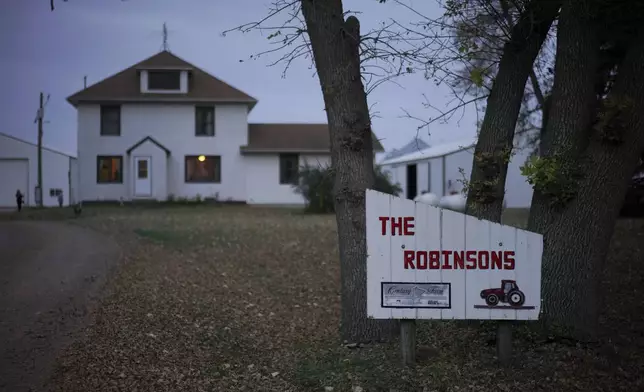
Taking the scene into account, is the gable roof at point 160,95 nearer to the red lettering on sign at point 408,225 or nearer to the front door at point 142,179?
the front door at point 142,179

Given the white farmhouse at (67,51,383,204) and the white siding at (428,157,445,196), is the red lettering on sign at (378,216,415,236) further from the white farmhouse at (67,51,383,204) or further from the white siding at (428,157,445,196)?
the white siding at (428,157,445,196)

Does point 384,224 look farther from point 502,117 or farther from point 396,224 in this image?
point 502,117

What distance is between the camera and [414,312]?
5797mm

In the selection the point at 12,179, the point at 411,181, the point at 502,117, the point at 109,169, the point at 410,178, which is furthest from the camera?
the point at 410,178

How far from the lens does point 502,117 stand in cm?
685

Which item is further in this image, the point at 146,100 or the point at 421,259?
the point at 146,100

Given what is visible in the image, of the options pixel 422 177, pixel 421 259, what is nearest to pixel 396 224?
pixel 421 259

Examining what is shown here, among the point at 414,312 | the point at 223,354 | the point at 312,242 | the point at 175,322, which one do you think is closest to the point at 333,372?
the point at 414,312

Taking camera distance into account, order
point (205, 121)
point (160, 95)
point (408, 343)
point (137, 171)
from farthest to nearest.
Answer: point (205, 121) → point (160, 95) → point (137, 171) → point (408, 343)

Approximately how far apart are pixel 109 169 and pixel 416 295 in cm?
3218

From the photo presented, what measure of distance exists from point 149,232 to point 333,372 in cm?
1380

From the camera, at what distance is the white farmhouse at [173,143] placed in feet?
115

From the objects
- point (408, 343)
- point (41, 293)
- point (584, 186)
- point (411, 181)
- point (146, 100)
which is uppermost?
point (146, 100)

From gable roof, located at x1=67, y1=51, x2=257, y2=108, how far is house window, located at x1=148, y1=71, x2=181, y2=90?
0.42 m
